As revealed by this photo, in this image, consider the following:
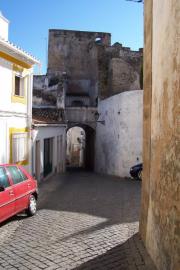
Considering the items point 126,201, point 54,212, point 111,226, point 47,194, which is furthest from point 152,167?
point 47,194

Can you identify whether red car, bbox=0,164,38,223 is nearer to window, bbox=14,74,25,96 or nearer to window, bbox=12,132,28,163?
window, bbox=12,132,28,163

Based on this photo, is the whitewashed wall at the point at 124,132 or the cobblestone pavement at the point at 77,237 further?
the whitewashed wall at the point at 124,132

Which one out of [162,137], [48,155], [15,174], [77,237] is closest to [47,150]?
[48,155]

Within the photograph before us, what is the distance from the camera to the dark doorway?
834 inches

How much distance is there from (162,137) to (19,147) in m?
9.85

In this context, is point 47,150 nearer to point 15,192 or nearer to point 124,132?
point 124,132

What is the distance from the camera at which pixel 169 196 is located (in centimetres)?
590

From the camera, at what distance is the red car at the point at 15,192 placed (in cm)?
871

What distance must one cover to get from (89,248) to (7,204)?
7.53 feet

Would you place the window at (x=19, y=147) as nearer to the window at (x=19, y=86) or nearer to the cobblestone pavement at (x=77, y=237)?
the window at (x=19, y=86)

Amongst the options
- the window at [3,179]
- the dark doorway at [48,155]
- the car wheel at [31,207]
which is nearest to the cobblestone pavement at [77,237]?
the car wheel at [31,207]

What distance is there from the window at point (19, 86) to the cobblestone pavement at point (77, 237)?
5.08 meters

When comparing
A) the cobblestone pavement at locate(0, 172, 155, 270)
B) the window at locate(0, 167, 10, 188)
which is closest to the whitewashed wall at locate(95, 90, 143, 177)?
the cobblestone pavement at locate(0, 172, 155, 270)

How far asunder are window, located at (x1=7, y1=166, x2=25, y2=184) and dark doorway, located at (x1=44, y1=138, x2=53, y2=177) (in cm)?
1060
